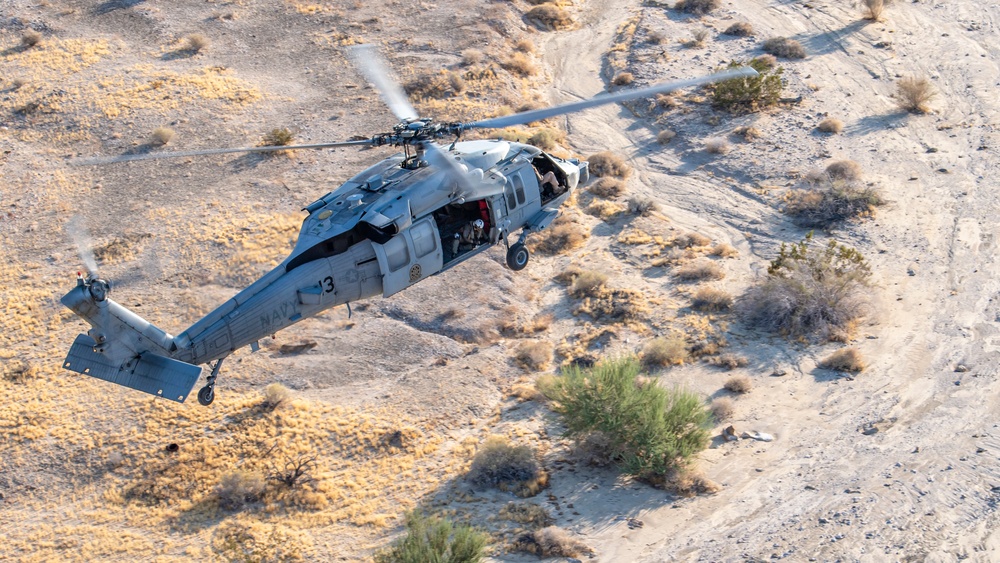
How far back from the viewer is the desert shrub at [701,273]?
2536 cm

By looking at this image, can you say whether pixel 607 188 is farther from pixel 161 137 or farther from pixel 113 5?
pixel 113 5

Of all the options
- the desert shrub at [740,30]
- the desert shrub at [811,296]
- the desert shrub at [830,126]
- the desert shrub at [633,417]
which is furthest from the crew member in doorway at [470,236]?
the desert shrub at [740,30]

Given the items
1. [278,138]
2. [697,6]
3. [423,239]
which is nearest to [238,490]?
[423,239]

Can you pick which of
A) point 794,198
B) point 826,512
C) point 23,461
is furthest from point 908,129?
point 23,461

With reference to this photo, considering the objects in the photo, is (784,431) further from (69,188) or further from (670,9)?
(670,9)

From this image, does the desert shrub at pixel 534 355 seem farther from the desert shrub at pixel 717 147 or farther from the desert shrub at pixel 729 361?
the desert shrub at pixel 717 147

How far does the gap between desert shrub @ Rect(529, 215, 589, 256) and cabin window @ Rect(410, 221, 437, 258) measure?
8.00 meters

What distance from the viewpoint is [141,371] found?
1647 centimetres

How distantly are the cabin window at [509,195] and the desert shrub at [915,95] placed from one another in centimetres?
1962

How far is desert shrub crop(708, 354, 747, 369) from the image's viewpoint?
21.9 meters

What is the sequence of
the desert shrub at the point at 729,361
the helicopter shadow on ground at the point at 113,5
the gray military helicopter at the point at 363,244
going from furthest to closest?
the helicopter shadow on ground at the point at 113,5 < the desert shrub at the point at 729,361 < the gray military helicopter at the point at 363,244

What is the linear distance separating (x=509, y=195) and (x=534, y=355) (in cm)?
407

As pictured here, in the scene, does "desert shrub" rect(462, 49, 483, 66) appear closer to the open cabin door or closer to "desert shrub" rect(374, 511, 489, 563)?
the open cabin door

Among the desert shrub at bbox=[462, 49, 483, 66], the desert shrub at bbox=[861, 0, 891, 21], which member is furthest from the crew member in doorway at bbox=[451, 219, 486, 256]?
the desert shrub at bbox=[861, 0, 891, 21]
